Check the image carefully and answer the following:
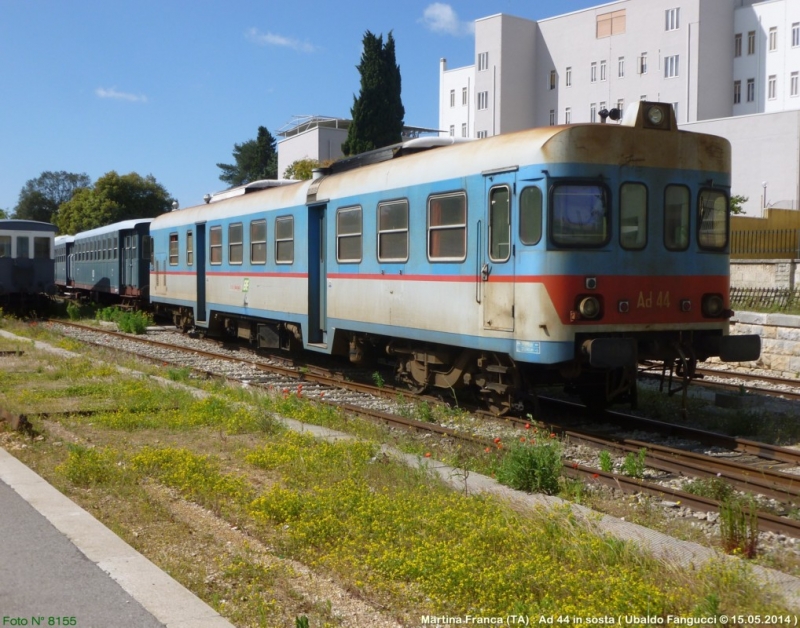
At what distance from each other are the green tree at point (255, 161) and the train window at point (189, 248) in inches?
2510

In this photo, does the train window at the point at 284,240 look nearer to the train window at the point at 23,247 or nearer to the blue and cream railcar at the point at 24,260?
the blue and cream railcar at the point at 24,260

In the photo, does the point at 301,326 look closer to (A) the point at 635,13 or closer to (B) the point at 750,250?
(B) the point at 750,250

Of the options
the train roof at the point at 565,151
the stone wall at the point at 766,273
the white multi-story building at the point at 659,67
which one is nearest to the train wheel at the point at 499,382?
the train roof at the point at 565,151

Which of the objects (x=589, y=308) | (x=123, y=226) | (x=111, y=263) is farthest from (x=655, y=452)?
(x=111, y=263)

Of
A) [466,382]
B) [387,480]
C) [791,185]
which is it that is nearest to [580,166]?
[466,382]

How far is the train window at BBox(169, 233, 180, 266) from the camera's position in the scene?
22359mm

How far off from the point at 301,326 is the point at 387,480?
8.21 meters

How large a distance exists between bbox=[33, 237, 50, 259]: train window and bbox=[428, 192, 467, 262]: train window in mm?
22055

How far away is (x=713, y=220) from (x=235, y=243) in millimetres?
10533

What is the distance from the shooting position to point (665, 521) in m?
6.56

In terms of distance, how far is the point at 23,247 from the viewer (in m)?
29.3

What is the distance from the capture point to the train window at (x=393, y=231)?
11906 millimetres

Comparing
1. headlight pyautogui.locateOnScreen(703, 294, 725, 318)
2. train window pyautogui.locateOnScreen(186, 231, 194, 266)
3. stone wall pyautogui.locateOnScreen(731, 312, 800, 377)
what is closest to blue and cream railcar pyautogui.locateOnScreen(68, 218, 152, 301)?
train window pyautogui.locateOnScreen(186, 231, 194, 266)

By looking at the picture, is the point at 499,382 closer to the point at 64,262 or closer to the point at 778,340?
the point at 778,340
